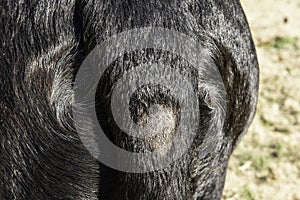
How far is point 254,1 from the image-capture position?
4652 millimetres

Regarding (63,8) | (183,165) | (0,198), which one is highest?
(63,8)

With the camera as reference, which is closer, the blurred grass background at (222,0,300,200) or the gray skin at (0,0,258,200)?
the gray skin at (0,0,258,200)

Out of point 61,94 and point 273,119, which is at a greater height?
point 273,119

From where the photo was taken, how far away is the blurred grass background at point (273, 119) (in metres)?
3.31

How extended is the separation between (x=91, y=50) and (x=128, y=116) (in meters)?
0.22

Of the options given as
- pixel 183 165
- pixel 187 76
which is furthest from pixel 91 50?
pixel 183 165

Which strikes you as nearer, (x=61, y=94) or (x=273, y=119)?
(x=61, y=94)

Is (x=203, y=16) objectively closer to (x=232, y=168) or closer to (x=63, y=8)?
(x=63, y=8)

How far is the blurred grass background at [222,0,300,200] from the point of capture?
3307 millimetres

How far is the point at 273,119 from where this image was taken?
371 cm

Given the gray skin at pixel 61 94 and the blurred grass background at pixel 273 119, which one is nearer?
the gray skin at pixel 61 94

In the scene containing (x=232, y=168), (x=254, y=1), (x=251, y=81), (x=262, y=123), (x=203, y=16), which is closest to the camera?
(x=203, y=16)

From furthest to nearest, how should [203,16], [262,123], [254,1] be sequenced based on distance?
1. [254,1]
2. [262,123]
3. [203,16]

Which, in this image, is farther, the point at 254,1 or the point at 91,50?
the point at 254,1
